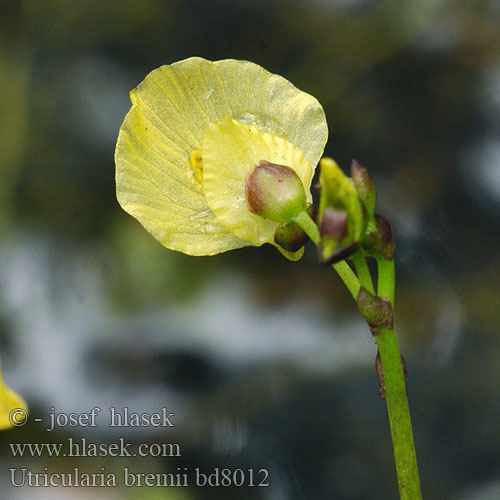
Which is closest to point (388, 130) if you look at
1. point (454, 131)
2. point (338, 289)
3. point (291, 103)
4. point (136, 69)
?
point (454, 131)

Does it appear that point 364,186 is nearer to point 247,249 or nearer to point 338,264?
point 338,264

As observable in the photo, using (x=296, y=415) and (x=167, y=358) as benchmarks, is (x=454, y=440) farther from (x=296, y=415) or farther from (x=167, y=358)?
(x=167, y=358)

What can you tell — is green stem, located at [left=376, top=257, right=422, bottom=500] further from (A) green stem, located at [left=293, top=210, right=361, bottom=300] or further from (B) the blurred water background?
(B) the blurred water background

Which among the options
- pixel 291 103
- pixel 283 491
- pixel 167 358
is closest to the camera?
pixel 291 103

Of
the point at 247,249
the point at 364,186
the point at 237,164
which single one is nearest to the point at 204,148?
the point at 237,164

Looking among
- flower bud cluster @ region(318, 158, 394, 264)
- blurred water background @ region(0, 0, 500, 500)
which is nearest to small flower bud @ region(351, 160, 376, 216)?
flower bud cluster @ region(318, 158, 394, 264)
